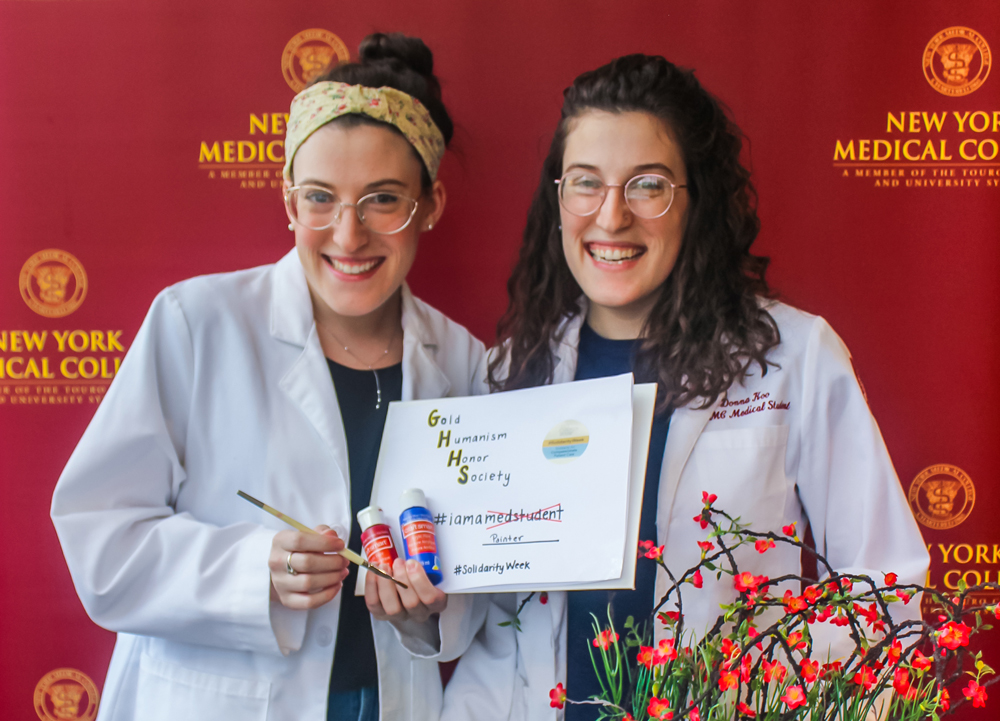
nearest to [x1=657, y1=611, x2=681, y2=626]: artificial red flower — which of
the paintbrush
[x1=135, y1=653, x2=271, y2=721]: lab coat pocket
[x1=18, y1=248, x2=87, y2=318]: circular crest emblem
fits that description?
the paintbrush

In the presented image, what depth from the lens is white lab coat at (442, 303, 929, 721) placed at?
154 centimetres

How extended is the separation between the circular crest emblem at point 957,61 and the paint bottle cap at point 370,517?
173 cm

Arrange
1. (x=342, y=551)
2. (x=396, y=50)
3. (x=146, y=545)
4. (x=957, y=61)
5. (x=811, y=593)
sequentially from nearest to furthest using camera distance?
(x=811, y=593) → (x=342, y=551) → (x=146, y=545) → (x=396, y=50) → (x=957, y=61)

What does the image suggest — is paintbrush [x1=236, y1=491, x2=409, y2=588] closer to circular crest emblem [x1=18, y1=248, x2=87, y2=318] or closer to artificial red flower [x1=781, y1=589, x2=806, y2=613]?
artificial red flower [x1=781, y1=589, x2=806, y2=613]

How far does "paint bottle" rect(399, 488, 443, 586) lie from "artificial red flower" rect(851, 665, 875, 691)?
804 mm

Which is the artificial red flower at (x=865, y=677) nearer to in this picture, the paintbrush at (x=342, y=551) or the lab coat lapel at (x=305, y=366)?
the paintbrush at (x=342, y=551)

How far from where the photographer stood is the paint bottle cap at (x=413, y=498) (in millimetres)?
1515

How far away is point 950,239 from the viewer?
1.92 meters

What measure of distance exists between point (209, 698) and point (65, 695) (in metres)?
0.73

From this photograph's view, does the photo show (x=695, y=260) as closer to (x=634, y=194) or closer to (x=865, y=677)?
(x=634, y=194)

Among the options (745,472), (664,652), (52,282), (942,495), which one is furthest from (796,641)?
(52,282)

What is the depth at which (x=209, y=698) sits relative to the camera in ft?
5.04

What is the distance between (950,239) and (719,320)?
0.76m

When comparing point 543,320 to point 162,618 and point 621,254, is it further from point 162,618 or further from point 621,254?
point 162,618
